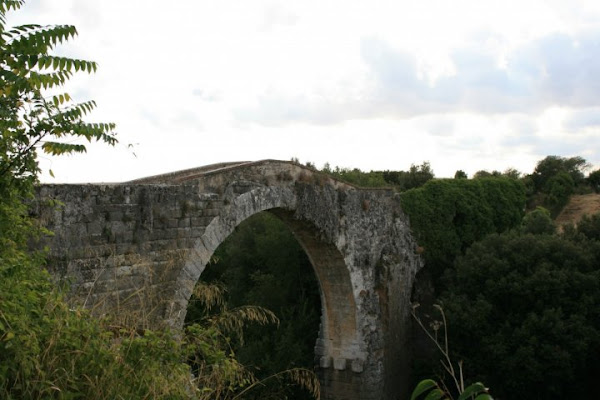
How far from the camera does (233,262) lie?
62.2 ft

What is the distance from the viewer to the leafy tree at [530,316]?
12.9 meters

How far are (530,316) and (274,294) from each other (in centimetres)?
684

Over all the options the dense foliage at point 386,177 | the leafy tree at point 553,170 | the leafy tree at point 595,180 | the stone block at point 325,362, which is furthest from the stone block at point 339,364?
the leafy tree at point 595,180

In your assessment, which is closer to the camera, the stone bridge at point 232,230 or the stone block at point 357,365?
the stone bridge at point 232,230

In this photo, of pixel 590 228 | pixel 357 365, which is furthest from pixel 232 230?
pixel 590 228

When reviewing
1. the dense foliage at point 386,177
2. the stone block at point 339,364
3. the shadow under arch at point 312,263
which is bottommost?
the stone block at point 339,364

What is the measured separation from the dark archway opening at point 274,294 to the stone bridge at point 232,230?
2.34 metres

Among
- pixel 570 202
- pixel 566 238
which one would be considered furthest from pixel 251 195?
pixel 570 202

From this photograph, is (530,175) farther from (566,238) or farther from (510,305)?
(510,305)

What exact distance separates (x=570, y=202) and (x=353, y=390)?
21.5 m

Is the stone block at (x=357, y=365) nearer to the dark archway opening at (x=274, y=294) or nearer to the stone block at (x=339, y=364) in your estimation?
the stone block at (x=339, y=364)

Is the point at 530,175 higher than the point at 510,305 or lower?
higher

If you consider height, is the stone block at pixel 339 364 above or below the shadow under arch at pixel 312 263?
below

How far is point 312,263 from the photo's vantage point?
1266 cm
